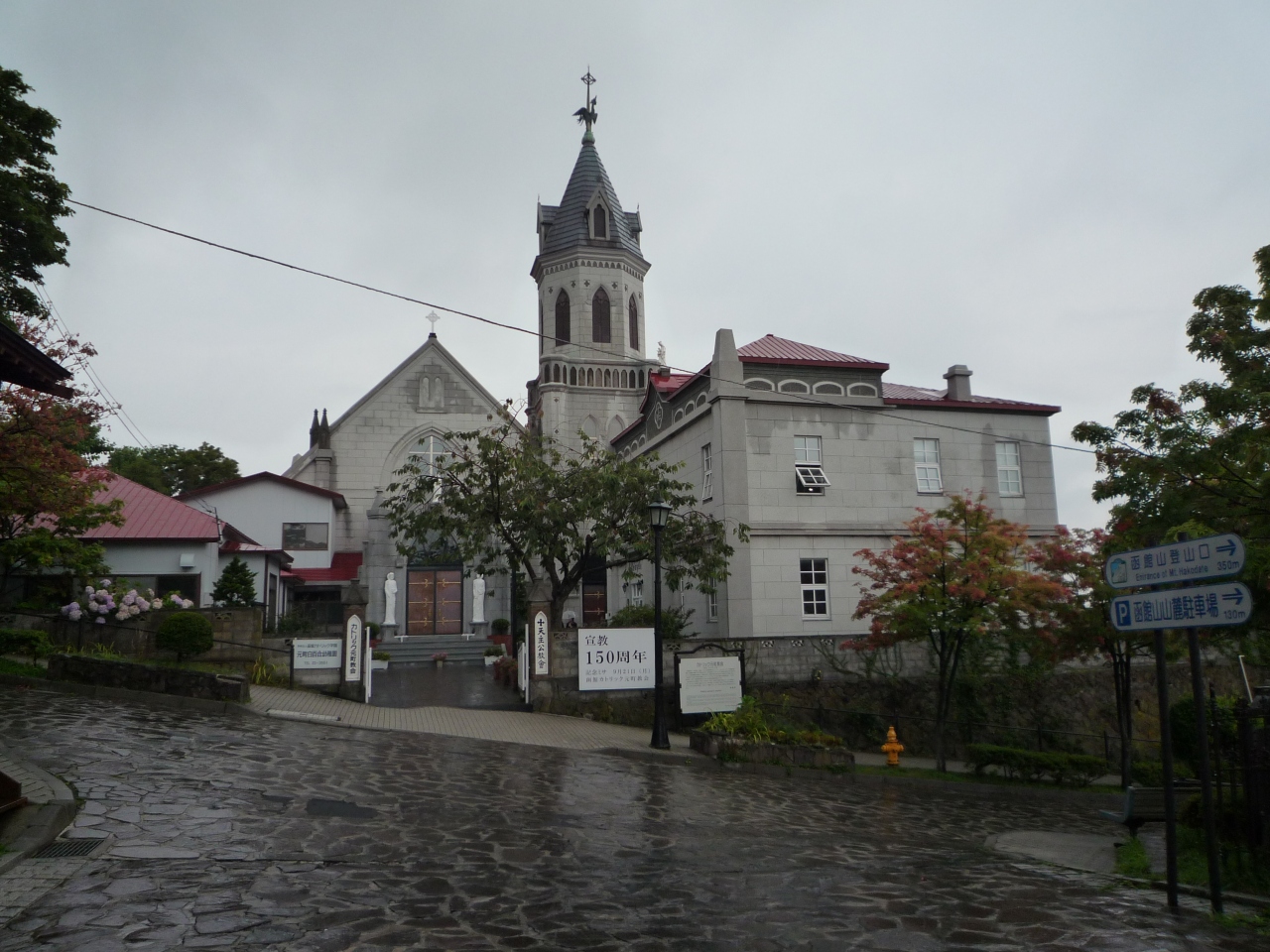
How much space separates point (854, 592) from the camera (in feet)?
81.0

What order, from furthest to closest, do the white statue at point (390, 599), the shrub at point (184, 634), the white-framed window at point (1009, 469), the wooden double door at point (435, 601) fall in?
the wooden double door at point (435, 601) < the white statue at point (390, 599) < the white-framed window at point (1009, 469) < the shrub at point (184, 634)

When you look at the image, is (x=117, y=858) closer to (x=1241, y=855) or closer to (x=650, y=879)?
(x=650, y=879)

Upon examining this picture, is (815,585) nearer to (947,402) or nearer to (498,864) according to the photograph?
(947,402)

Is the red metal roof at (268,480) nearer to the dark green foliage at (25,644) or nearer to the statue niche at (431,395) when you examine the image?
the statue niche at (431,395)

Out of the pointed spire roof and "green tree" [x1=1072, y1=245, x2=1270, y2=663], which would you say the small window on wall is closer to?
the pointed spire roof

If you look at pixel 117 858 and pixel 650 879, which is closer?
pixel 117 858

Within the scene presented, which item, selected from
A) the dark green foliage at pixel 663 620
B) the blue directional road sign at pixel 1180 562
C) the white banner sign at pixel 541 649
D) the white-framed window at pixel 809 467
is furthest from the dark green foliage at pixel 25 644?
the blue directional road sign at pixel 1180 562

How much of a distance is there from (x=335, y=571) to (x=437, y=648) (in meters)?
5.78

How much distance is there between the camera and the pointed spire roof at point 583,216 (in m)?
49.8

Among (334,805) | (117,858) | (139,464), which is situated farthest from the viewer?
(139,464)

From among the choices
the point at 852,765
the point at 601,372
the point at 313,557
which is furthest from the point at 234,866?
the point at 601,372

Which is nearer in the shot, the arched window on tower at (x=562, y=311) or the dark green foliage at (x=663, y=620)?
the dark green foliage at (x=663, y=620)

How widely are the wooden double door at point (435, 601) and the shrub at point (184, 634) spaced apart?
17692 mm

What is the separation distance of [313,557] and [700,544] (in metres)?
20.4
